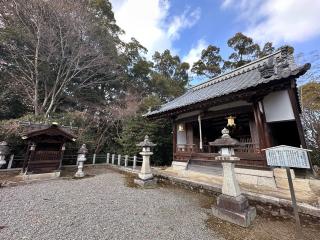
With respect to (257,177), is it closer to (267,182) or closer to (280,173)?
(267,182)

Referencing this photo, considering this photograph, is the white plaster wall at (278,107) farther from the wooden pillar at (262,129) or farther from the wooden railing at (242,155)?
the wooden railing at (242,155)

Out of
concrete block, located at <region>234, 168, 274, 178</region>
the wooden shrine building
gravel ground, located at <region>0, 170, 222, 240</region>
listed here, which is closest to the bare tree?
gravel ground, located at <region>0, 170, 222, 240</region>

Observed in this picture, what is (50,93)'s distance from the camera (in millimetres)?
13922

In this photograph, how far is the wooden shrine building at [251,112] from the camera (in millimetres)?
5863

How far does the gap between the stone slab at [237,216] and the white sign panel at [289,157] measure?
130cm

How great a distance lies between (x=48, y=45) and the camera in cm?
1262

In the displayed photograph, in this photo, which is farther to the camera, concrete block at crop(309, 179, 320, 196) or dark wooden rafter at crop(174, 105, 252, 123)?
dark wooden rafter at crop(174, 105, 252, 123)

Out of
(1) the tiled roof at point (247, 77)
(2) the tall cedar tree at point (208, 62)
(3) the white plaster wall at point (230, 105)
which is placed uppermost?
(2) the tall cedar tree at point (208, 62)

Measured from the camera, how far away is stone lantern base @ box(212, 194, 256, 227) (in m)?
3.54

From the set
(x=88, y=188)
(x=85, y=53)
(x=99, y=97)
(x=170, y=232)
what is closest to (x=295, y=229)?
(x=170, y=232)

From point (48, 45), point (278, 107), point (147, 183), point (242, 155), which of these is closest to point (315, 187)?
point (242, 155)

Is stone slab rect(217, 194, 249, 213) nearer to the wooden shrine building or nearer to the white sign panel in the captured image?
the white sign panel

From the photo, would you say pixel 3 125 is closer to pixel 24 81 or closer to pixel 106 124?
pixel 24 81

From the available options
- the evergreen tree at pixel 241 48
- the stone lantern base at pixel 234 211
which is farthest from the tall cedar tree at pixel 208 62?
the stone lantern base at pixel 234 211
